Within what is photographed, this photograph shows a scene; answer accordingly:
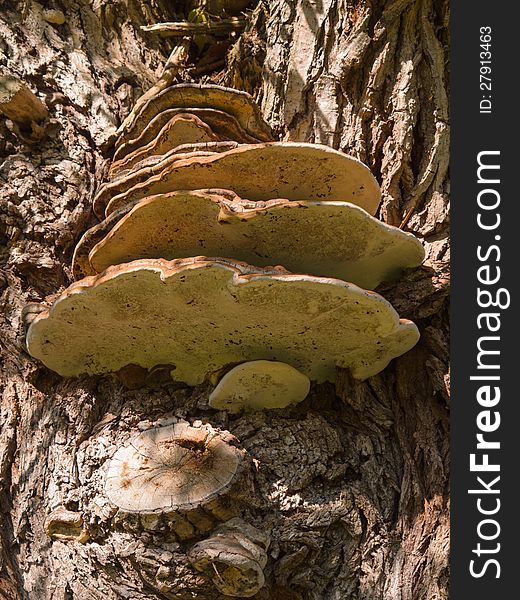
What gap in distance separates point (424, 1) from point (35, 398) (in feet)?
8.37

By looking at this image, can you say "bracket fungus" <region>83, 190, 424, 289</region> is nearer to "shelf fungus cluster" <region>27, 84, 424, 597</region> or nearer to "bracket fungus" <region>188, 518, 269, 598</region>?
"shelf fungus cluster" <region>27, 84, 424, 597</region>

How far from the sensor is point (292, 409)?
2.42 meters

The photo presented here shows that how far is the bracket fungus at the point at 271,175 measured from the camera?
2.28 meters

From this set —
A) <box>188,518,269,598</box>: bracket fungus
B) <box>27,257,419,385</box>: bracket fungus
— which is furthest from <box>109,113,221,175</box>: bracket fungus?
<box>188,518,269,598</box>: bracket fungus

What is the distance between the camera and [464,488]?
226cm

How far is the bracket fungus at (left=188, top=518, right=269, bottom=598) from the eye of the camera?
1.89 m

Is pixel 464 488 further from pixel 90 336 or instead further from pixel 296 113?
pixel 296 113

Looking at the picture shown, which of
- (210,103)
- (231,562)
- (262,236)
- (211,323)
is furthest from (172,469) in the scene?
(210,103)

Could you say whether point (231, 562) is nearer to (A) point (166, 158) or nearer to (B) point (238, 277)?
(B) point (238, 277)

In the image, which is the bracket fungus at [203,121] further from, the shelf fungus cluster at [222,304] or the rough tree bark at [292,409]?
the rough tree bark at [292,409]

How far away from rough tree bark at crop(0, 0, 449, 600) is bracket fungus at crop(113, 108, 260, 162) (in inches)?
12.3

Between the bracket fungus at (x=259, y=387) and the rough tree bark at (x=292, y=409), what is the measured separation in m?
0.05

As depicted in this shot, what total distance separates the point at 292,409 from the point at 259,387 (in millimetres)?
182

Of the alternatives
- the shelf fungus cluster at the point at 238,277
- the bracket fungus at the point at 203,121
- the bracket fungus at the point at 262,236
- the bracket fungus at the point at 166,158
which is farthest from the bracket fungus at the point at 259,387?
the bracket fungus at the point at 203,121
